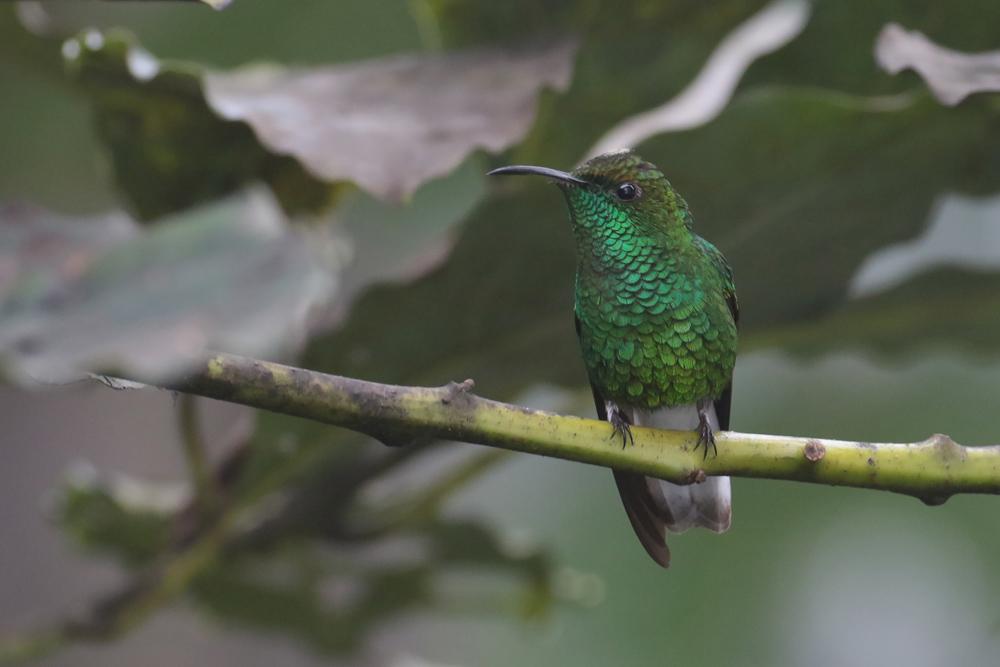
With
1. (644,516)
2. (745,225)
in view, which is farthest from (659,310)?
(644,516)

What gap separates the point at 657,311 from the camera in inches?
46.8

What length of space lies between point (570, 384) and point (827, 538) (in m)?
1.73

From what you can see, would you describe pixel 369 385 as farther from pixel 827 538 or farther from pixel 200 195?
pixel 827 538

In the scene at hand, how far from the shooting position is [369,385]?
0.65 metres

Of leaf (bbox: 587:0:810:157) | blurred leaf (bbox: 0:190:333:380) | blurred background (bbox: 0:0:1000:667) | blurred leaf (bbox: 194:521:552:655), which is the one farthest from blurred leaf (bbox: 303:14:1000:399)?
blurred leaf (bbox: 194:521:552:655)

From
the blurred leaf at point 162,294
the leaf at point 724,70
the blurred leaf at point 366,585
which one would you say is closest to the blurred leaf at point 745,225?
the leaf at point 724,70

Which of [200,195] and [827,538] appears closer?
[200,195]

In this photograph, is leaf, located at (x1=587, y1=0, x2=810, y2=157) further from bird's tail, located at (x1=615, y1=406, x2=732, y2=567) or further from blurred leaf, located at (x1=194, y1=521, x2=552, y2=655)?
blurred leaf, located at (x1=194, y1=521, x2=552, y2=655)

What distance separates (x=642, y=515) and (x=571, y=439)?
38 centimetres

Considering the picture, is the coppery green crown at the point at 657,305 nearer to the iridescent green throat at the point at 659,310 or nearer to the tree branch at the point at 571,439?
the iridescent green throat at the point at 659,310

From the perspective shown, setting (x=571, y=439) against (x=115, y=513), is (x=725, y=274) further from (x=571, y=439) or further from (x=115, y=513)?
(x=115, y=513)

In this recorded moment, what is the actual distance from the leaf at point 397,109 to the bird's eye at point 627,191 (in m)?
0.14

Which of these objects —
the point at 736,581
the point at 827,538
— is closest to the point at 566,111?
the point at 736,581

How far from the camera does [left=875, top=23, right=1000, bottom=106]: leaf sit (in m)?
0.93
